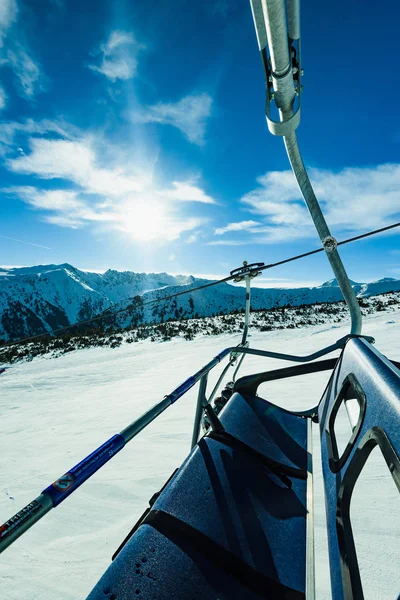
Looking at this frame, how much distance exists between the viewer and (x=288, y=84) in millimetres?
1743

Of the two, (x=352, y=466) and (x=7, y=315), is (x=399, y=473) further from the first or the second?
(x=7, y=315)

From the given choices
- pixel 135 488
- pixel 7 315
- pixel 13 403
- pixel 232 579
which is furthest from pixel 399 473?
pixel 7 315

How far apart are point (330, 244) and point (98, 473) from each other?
3324 mm

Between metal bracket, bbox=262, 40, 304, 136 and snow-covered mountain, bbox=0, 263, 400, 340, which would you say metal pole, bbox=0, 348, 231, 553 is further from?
snow-covered mountain, bbox=0, 263, 400, 340

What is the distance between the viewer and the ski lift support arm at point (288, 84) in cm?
141

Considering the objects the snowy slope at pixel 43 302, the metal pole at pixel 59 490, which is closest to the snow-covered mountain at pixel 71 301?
the snowy slope at pixel 43 302

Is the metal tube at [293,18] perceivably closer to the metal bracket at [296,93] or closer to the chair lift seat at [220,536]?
the metal bracket at [296,93]

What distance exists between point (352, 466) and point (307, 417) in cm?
170

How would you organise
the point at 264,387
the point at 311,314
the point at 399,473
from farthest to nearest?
the point at 311,314 < the point at 264,387 < the point at 399,473

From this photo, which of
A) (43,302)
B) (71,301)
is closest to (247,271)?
(43,302)

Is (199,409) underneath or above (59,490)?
underneath

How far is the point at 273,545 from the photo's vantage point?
1302mm

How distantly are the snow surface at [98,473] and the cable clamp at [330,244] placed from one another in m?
1.93

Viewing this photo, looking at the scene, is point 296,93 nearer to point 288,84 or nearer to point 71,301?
point 288,84
